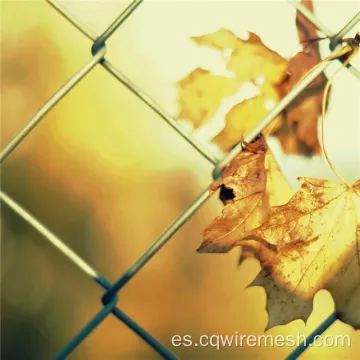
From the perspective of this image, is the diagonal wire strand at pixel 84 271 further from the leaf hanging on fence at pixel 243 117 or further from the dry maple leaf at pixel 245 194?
the leaf hanging on fence at pixel 243 117

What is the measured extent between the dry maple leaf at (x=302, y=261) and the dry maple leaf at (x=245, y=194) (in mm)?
17

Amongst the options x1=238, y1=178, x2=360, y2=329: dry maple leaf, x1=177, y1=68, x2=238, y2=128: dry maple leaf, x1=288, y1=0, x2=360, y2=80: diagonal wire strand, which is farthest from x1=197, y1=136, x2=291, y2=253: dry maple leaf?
x1=177, y1=68, x2=238, y2=128: dry maple leaf

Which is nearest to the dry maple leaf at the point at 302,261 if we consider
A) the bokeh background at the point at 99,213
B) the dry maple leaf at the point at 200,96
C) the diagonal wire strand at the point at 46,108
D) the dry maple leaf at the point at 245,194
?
the dry maple leaf at the point at 245,194

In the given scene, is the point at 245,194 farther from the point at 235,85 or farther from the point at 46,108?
the point at 235,85

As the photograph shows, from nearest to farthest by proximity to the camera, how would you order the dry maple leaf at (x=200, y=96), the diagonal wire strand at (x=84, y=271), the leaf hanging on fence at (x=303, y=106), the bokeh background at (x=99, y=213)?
1. the diagonal wire strand at (x=84, y=271)
2. the leaf hanging on fence at (x=303, y=106)
3. the dry maple leaf at (x=200, y=96)
4. the bokeh background at (x=99, y=213)

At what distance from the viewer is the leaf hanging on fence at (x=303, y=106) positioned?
962 millimetres

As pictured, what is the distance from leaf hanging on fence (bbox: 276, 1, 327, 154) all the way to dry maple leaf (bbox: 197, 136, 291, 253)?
0.20 m

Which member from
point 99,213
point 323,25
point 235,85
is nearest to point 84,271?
point 323,25

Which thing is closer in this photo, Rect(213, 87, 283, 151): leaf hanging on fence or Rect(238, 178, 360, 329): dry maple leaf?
Rect(238, 178, 360, 329): dry maple leaf

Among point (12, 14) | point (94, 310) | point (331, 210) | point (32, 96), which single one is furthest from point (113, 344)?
point (331, 210)

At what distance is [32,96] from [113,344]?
1.96 m

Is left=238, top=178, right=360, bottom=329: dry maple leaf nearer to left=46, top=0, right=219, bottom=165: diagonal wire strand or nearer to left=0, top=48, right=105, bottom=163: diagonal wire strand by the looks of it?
left=46, top=0, right=219, bottom=165: diagonal wire strand

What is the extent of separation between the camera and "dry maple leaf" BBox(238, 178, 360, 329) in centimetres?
74

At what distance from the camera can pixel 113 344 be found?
4.41 metres
